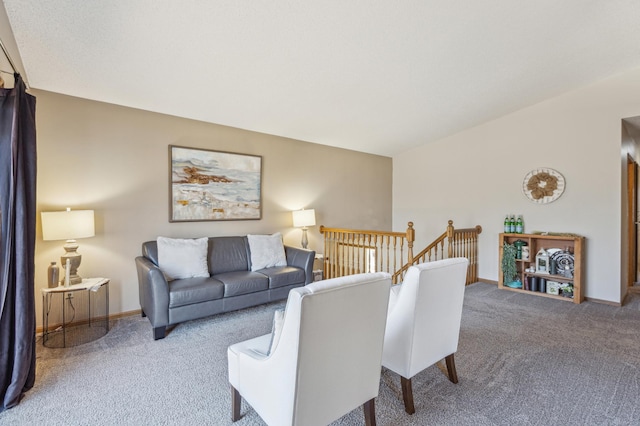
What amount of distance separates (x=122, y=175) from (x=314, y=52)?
2.54 meters

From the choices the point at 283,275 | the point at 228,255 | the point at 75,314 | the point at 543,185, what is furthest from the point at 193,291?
the point at 543,185

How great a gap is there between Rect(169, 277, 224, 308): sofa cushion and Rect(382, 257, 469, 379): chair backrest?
196cm

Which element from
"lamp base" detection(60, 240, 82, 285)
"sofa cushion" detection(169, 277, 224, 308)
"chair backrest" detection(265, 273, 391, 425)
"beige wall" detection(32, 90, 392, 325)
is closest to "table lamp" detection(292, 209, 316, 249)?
"beige wall" detection(32, 90, 392, 325)

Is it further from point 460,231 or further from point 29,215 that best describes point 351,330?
point 460,231

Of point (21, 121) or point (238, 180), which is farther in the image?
point (238, 180)

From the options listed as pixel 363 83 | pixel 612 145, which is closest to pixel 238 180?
pixel 363 83

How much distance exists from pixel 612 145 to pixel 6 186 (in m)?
6.29

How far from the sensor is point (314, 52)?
2.89 m

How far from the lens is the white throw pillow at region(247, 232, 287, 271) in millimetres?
4070

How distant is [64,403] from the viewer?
6.57 feet

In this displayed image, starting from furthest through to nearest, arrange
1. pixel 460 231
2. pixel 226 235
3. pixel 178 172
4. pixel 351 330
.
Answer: pixel 460 231 < pixel 226 235 < pixel 178 172 < pixel 351 330

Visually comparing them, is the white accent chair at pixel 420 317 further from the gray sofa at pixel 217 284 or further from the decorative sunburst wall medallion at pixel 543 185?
the decorative sunburst wall medallion at pixel 543 185

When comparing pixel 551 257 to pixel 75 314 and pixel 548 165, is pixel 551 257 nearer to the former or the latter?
pixel 548 165

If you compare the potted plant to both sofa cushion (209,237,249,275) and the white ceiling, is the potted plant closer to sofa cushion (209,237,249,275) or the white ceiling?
the white ceiling
